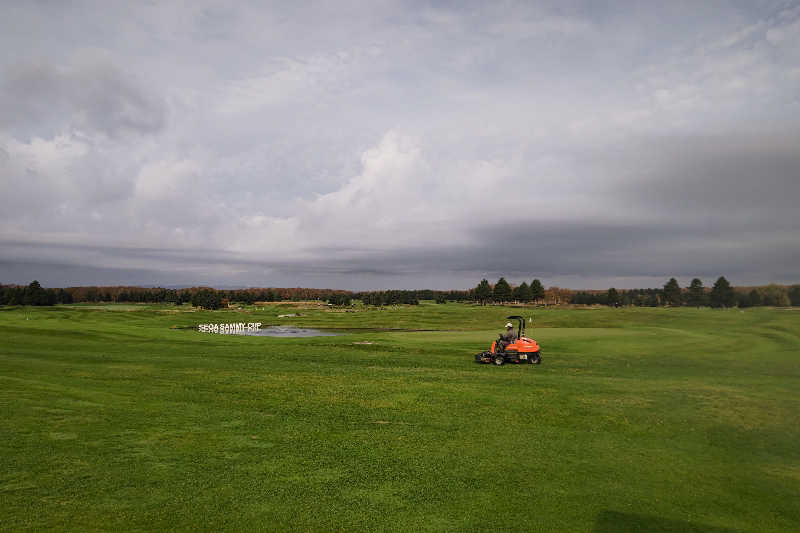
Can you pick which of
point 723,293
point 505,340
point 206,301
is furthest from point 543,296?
point 505,340

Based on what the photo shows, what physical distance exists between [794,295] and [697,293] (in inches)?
1484

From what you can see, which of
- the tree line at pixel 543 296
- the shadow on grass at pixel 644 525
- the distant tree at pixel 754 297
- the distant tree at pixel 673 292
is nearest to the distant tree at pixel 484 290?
the tree line at pixel 543 296

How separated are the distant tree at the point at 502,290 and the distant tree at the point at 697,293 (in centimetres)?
5351

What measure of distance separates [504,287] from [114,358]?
139 meters

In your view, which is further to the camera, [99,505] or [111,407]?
[111,407]

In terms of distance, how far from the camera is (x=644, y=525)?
8234 mm

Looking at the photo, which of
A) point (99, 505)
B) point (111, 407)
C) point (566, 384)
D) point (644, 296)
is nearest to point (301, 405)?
point (111, 407)

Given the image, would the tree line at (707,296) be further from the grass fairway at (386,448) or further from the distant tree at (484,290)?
the grass fairway at (386,448)

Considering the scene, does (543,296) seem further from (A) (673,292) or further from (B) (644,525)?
(B) (644,525)

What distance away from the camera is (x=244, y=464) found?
33.8ft

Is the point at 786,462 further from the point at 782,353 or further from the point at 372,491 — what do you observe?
the point at 782,353

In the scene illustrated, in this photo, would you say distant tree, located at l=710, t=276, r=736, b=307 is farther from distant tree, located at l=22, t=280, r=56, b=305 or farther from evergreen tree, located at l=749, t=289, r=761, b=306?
distant tree, located at l=22, t=280, r=56, b=305

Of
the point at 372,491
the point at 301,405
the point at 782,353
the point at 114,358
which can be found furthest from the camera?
the point at 782,353

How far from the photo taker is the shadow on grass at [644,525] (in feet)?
26.4
